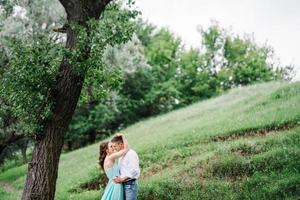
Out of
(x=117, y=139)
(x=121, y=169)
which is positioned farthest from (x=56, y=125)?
(x=121, y=169)

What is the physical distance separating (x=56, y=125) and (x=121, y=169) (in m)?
2.07

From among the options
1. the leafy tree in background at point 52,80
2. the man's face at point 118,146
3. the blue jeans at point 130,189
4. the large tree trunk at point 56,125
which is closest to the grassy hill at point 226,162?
the blue jeans at point 130,189

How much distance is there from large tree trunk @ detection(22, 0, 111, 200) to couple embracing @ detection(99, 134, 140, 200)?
4.52 ft

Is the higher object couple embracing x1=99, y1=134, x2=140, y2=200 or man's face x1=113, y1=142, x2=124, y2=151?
man's face x1=113, y1=142, x2=124, y2=151

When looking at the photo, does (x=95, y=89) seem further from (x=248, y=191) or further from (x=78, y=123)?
(x=78, y=123)

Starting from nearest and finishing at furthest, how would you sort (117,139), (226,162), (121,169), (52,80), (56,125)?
1. (121,169)
2. (117,139)
3. (52,80)
4. (56,125)
5. (226,162)

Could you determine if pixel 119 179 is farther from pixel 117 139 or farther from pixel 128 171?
pixel 117 139

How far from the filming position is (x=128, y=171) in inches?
443

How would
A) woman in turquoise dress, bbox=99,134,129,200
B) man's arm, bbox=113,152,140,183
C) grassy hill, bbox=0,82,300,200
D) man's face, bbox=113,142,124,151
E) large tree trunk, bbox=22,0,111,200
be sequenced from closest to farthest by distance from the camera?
1. man's arm, bbox=113,152,140,183
2. woman in turquoise dress, bbox=99,134,129,200
3. man's face, bbox=113,142,124,151
4. large tree trunk, bbox=22,0,111,200
5. grassy hill, bbox=0,82,300,200

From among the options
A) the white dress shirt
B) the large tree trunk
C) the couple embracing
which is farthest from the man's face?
the large tree trunk

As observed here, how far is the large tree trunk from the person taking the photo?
1175 centimetres

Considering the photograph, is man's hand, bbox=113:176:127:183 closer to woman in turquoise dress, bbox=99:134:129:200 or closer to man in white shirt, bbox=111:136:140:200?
man in white shirt, bbox=111:136:140:200

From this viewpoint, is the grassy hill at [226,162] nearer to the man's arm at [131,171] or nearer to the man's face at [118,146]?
the man's arm at [131,171]

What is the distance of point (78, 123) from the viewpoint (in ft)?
164
